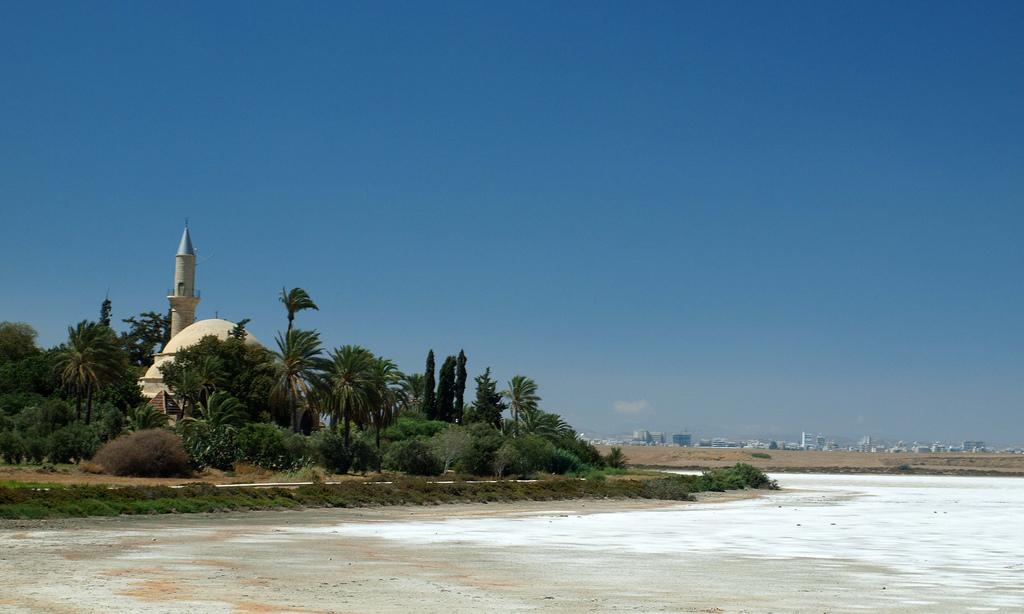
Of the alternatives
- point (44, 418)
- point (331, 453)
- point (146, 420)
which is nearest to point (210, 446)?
point (146, 420)

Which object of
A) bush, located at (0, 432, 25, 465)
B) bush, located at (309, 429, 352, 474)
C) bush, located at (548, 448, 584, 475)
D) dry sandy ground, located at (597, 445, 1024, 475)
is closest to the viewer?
bush, located at (0, 432, 25, 465)

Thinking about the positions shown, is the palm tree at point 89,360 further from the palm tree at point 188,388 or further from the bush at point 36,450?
the bush at point 36,450

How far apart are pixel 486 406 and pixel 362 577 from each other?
65.9m

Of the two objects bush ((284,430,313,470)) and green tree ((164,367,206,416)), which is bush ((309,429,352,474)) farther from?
green tree ((164,367,206,416))

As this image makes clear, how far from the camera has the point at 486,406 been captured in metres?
83.1

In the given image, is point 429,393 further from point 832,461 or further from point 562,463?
point 832,461

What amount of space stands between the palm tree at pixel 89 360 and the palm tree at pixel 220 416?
5.30m

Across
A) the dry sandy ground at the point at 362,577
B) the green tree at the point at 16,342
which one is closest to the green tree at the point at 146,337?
the green tree at the point at 16,342

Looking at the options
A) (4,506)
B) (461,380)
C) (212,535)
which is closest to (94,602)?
(212,535)

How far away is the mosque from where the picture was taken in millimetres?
71750

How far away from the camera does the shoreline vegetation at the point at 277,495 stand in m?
28.8

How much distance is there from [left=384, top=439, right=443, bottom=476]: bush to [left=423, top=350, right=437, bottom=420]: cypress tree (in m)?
24.2

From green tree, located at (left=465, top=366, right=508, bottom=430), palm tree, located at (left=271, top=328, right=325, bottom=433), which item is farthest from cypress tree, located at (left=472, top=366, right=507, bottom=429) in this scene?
palm tree, located at (left=271, top=328, right=325, bottom=433)

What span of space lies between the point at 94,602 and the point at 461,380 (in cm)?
6960
